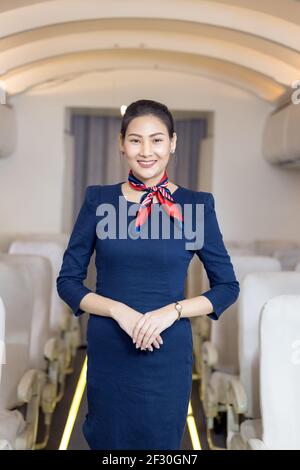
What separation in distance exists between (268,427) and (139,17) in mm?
2504

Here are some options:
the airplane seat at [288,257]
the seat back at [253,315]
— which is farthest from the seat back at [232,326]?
the airplane seat at [288,257]

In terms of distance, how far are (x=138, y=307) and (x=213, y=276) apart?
209mm

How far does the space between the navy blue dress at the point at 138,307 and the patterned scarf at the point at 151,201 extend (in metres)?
0.02

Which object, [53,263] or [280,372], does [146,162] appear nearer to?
[280,372]

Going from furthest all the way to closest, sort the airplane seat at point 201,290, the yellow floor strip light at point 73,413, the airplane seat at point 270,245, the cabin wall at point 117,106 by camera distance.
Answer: the cabin wall at point 117,106 < the airplane seat at point 270,245 < the airplane seat at point 201,290 < the yellow floor strip light at point 73,413

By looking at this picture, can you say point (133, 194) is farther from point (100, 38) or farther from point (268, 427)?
point (100, 38)

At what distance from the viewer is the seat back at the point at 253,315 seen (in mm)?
2668

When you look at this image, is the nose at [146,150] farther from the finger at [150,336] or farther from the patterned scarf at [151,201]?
the finger at [150,336]

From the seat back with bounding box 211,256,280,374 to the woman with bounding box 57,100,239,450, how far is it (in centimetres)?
193

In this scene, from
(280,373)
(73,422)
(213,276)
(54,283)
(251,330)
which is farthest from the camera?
(54,283)

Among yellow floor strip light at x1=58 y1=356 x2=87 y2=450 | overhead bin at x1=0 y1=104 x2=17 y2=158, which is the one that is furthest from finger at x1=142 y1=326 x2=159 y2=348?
overhead bin at x1=0 y1=104 x2=17 y2=158

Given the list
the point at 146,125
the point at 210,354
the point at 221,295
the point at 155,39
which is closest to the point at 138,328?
the point at 221,295

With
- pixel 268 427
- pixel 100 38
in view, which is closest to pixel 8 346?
pixel 268 427

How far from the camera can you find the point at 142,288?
1.44 metres
